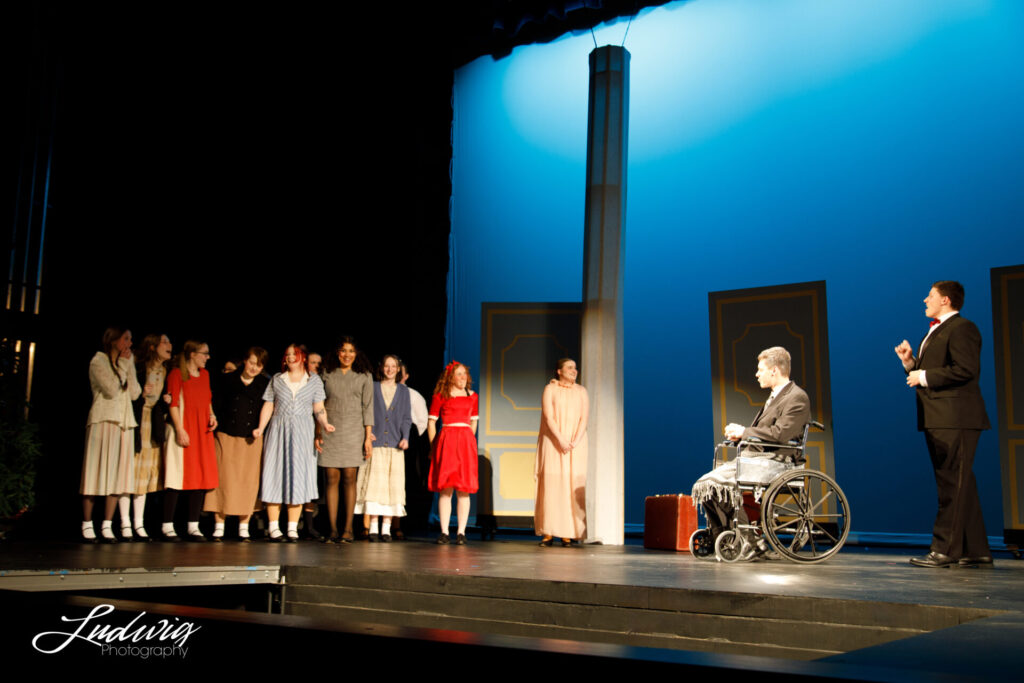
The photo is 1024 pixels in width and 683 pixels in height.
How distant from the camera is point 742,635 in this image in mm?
3139

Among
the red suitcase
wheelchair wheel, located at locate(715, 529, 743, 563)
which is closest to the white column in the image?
the red suitcase

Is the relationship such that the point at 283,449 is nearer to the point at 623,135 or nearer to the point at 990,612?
the point at 623,135

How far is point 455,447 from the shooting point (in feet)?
20.8

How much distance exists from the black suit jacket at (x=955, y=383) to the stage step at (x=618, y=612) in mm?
1704

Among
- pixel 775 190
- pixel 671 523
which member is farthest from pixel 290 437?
pixel 775 190

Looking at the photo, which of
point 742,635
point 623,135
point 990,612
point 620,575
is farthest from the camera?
point 623,135

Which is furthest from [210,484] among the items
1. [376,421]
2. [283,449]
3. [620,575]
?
[620,575]

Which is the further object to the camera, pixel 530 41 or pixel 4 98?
pixel 530 41

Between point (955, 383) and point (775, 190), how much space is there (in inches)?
133

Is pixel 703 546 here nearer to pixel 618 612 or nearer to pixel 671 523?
pixel 671 523

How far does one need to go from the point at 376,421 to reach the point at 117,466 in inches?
65.9

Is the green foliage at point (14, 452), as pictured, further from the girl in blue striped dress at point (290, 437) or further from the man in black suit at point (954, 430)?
the man in black suit at point (954, 430)

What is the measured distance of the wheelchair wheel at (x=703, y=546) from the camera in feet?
16.6

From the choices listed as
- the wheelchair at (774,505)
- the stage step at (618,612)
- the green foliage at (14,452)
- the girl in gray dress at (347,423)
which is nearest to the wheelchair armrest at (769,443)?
the wheelchair at (774,505)
